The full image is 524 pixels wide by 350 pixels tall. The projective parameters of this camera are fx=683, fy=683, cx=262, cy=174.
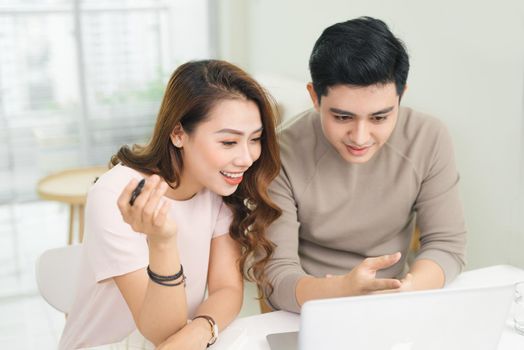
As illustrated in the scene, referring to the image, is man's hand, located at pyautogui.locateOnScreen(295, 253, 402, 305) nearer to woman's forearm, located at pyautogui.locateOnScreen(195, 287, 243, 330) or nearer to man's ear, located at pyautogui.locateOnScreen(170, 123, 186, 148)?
woman's forearm, located at pyautogui.locateOnScreen(195, 287, 243, 330)

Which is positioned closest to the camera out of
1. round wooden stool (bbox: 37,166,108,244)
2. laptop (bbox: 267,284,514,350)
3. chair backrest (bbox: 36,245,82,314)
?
laptop (bbox: 267,284,514,350)

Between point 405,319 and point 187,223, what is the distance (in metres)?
0.59

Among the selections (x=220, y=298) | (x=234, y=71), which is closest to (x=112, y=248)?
(x=220, y=298)

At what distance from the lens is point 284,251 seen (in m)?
1.55

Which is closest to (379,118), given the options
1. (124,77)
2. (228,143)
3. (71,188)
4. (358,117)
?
(358,117)

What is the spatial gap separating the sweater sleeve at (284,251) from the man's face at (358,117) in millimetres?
181

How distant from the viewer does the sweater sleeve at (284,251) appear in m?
1.46

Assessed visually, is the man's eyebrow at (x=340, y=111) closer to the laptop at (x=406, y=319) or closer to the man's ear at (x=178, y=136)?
the man's ear at (x=178, y=136)

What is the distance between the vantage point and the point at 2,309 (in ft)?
9.39

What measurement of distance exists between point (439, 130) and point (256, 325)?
2.20 ft

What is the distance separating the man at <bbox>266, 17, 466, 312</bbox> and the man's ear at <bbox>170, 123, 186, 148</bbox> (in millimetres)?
305

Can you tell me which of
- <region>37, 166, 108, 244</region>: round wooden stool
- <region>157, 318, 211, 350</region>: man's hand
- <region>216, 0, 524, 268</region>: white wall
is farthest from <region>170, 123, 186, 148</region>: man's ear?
<region>37, 166, 108, 244</region>: round wooden stool

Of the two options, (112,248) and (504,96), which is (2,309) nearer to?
(112,248)

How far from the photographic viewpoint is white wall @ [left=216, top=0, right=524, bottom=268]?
1808 mm
